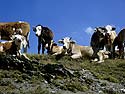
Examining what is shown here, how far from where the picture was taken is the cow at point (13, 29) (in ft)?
107

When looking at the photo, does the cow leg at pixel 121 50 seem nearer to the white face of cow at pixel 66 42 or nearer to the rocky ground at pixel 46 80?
the white face of cow at pixel 66 42

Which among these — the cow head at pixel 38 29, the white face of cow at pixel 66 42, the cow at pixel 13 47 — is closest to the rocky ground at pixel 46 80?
the cow at pixel 13 47

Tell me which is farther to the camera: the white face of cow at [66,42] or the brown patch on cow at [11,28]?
the brown patch on cow at [11,28]

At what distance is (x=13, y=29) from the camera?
3338cm

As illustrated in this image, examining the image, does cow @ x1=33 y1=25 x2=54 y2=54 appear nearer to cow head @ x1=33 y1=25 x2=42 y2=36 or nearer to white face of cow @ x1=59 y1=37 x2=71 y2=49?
cow head @ x1=33 y1=25 x2=42 y2=36

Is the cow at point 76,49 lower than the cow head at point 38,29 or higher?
lower

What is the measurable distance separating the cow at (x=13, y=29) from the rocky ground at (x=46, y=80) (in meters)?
10.7

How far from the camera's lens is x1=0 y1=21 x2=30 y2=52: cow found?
32719mm

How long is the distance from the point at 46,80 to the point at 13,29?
13568 mm

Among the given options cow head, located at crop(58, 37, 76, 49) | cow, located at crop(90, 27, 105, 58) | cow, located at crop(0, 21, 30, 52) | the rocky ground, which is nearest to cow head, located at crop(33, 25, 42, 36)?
cow, located at crop(0, 21, 30, 52)

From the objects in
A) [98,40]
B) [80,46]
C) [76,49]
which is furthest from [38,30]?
[98,40]

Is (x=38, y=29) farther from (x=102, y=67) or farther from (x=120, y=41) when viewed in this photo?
(x=102, y=67)

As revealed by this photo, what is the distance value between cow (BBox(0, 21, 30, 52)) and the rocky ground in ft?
35.0

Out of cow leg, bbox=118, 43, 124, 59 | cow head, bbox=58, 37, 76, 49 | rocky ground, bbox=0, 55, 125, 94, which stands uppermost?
cow head, bbox=58, 37, 76, 49
